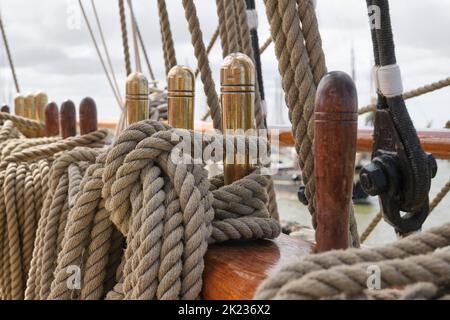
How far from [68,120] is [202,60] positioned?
25.4 inches

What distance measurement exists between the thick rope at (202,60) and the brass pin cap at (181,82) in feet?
0.39

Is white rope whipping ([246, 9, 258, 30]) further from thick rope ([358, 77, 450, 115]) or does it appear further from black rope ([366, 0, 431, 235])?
black rope ([366, 0, 431, 235])

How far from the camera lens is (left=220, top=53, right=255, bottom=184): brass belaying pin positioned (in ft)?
3.18

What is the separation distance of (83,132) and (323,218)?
106cm

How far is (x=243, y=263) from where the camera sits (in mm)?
800

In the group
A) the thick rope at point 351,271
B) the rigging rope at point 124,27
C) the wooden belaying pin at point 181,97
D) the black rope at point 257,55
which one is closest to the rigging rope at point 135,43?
the rigging rope at point 124,27

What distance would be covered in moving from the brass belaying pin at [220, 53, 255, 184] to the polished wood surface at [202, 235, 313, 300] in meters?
0.13

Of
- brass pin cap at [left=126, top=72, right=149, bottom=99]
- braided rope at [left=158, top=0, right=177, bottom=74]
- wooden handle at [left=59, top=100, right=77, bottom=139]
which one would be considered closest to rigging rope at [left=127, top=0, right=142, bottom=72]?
wooden handle at [left=59, top=100, right=77, bottom=139]

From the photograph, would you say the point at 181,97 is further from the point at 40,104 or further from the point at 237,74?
the point at 40,104

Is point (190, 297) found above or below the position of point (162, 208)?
below

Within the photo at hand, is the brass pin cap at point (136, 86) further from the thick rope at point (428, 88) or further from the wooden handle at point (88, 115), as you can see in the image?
the thick rope at point (428, 88)
